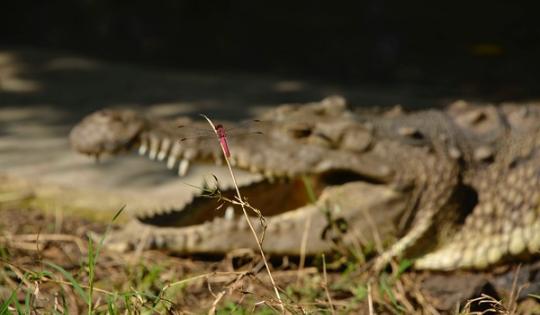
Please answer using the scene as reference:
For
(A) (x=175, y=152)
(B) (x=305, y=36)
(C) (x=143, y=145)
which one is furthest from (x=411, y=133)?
(B) (x=305, y=36)

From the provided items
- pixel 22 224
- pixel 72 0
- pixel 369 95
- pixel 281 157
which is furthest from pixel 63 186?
pixel 72 0

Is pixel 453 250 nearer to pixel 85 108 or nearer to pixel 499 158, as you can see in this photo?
pixel 499 158

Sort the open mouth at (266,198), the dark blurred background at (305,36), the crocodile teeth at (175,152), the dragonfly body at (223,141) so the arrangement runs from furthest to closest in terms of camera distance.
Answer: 1. the dark blurred background at (305,36)
2. the open mouth at (266,198)
3. the crocodile teeth at (175,152)
4. the dragonfly body at (223,141)

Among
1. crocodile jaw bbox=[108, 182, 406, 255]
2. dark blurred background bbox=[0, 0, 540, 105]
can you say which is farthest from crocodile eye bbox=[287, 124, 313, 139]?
dark blurred background bbox=[0, 0, 540, 105]

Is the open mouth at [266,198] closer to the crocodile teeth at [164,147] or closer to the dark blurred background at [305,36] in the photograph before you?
the crocodile teeth at [164,147]

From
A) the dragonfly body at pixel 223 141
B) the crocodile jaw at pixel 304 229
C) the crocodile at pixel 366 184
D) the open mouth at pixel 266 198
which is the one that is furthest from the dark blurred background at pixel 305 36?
the dragonfly body at pixel 223 141

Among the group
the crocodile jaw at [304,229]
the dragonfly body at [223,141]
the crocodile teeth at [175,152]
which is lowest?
the crocodile jaw at [304,229]
